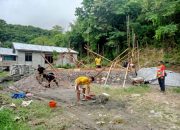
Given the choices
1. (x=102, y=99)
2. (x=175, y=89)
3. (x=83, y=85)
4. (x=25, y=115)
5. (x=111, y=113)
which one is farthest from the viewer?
(x=175, y=89)

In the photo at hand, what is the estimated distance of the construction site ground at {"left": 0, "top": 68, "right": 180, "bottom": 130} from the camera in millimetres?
9266

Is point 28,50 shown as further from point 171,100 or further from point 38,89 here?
point 171,100

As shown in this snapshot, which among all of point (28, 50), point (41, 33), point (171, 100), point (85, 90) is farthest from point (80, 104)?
point (41, 33)

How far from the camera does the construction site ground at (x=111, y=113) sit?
9266 mm

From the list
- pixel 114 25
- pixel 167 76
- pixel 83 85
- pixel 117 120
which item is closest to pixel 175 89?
pixel 167 76

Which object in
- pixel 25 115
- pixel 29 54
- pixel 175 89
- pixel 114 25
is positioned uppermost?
pixel 114 25

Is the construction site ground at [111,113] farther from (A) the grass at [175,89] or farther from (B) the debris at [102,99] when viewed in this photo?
(A) the grass at [175,89]

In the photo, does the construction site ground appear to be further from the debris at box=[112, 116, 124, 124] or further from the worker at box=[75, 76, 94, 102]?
the worker at box=[75, 76, 94, 102]

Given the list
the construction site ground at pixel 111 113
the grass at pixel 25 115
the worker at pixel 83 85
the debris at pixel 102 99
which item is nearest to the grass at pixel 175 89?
the construction site ground at pixel 111 113

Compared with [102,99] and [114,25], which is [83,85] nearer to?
[102,99]

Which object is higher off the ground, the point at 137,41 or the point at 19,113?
the point at 137,41

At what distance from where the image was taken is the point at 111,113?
1098 centimetres

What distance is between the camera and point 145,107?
1185cm

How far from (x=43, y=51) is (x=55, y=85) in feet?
65.7
